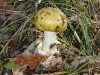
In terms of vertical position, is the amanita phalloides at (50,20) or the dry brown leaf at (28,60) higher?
the amanita phalloides at (50,20)

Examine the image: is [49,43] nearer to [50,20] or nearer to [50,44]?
[50,44]

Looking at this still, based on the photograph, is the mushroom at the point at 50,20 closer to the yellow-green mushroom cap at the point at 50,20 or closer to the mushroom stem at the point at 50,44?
the yellow-green mushroom cap at the point at 50,20

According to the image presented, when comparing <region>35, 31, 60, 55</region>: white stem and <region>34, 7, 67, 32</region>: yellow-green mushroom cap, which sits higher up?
<region>34, 7, 67, 32</region>: yellow-green mushroom cap

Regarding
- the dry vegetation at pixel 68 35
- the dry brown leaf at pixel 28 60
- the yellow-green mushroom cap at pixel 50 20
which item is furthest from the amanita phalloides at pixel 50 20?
the dry vegetation at pixel 68 35

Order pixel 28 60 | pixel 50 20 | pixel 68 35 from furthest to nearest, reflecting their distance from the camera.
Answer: pixel 68 35, pixel 28 60, pixel 50 20

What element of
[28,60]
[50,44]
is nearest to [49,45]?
[50,44]

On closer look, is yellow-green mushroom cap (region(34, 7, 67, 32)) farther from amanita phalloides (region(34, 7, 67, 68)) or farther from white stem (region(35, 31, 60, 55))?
white stem (region(35, 31, 60, 55))

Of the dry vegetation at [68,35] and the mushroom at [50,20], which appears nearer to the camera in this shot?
the mushroom at [50,20]

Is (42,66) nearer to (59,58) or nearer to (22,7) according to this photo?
(59,58)

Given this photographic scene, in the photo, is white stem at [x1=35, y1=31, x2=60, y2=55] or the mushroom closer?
the mushroom

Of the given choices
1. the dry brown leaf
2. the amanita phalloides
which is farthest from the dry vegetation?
the amanita phalloides

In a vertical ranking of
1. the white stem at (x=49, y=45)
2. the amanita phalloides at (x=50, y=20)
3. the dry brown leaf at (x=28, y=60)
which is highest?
the amanita phalloides at (x=50, y=20)

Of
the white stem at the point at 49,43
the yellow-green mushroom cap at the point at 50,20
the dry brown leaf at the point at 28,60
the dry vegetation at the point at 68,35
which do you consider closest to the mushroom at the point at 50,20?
the yellow-green mushroom cap at the point at 50,20
